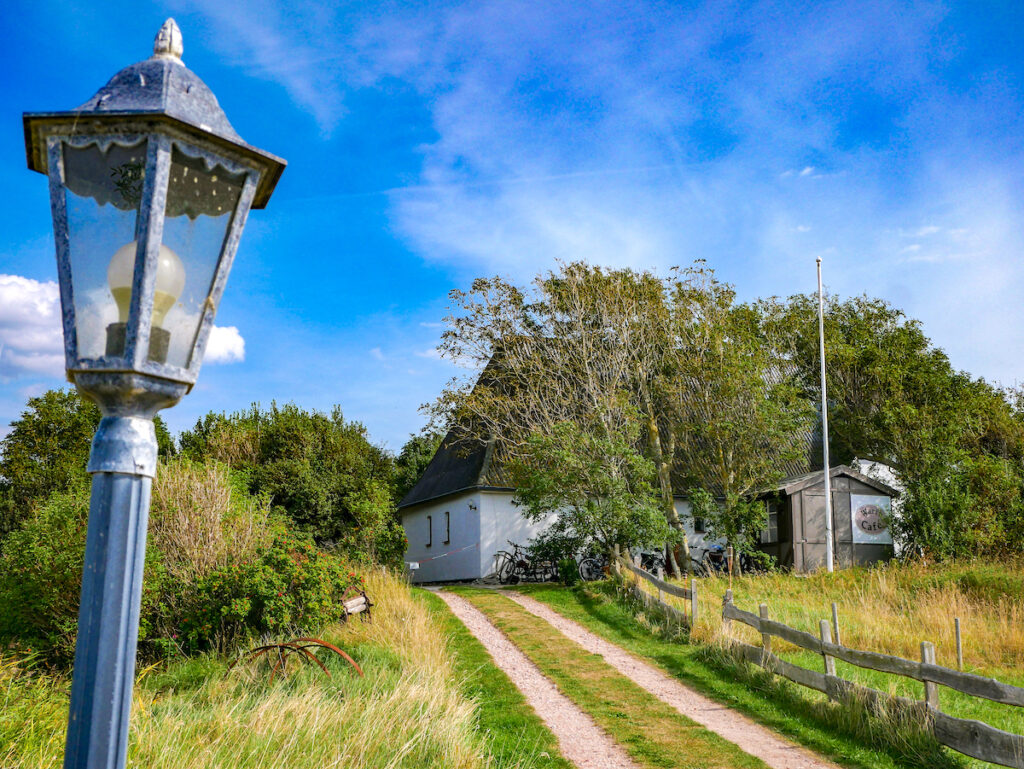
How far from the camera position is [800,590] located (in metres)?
18.2

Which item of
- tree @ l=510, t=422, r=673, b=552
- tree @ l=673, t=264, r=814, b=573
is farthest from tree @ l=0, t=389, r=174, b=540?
tree @ l=673, t=264, r=814, b=573

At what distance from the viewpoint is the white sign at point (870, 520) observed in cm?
2469

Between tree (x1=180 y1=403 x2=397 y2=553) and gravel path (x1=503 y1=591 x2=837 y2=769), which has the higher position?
tree (x1=180 y1=403 x2=397 y2=553)

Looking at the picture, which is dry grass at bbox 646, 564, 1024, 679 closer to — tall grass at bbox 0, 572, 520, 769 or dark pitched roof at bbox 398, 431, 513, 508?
tall grass at bbox 0, 572, 520, 769

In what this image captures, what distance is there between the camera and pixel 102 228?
2.24m

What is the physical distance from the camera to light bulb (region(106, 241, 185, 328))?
223 centimetres

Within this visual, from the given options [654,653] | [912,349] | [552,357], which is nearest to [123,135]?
[654,653]

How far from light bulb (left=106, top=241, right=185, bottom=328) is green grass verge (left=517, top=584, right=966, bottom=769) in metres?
8.16

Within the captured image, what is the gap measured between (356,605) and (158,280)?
39.4 ft

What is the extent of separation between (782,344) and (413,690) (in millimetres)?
22037

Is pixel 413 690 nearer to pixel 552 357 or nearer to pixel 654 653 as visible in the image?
pixel 654 653

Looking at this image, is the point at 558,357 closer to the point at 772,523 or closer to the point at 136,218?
the point at 772,523

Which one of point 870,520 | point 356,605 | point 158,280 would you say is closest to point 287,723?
point 158,280

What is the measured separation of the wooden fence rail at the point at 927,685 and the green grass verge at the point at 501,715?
3.51 m
